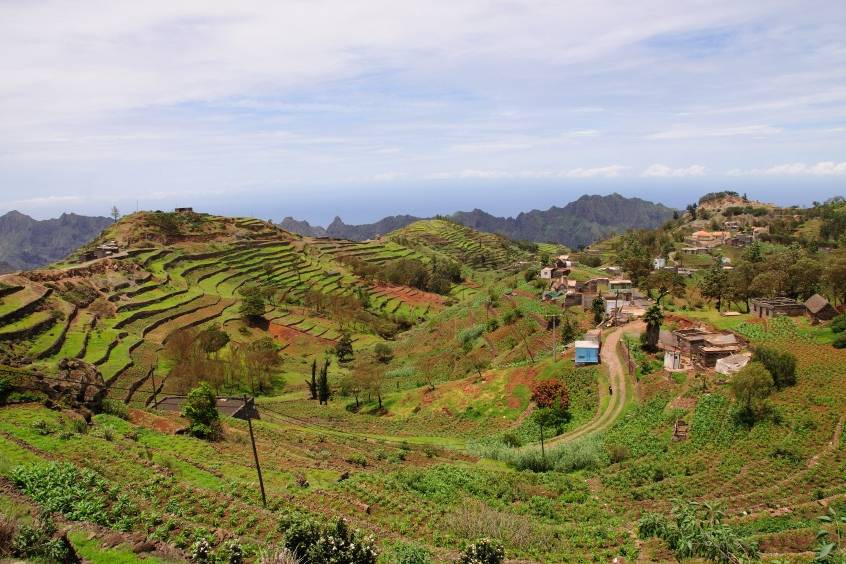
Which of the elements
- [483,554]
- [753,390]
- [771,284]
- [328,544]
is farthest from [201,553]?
[771,284]

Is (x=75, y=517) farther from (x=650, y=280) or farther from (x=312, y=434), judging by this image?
(x=650, y=280)

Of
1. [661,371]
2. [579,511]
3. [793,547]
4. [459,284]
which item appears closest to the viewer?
[793,547]

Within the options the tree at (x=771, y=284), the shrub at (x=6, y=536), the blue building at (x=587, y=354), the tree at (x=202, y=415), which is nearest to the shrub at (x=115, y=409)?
the tree at (x=202, y=415)

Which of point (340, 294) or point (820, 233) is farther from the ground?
point (820, 233)

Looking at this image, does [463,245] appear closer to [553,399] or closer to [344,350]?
[344,350]

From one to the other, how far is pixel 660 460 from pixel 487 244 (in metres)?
153

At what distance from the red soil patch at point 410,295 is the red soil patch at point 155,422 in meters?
69.2

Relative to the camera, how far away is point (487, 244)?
178500 millimetres

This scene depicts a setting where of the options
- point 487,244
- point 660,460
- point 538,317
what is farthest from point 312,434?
point 487,244

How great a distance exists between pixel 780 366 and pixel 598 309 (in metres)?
23.9

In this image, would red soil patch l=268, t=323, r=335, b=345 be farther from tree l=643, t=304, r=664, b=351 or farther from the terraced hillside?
the terraced hillside

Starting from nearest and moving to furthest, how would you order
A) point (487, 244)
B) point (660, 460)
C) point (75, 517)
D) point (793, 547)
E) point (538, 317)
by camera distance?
point (75, 517)
point (793, 547)
point (660, 460)
point (538, 317)
point (487, 244)

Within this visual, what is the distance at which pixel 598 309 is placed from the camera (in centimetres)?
5319

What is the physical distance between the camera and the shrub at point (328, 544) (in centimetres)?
1408
